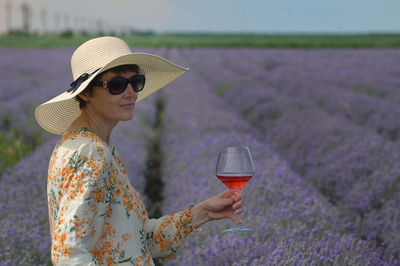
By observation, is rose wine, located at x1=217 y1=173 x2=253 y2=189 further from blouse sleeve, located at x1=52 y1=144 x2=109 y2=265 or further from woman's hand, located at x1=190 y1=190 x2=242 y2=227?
blouse sleeve, located at x1=52 y1=144 x2=109 y2=265

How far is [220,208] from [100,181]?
562 mm

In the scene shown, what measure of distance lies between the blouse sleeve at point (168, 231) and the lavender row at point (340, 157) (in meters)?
1.73

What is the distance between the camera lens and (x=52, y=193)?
147cm

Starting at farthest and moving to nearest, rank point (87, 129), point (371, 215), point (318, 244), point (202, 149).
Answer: point (202, 149) < point (371, 215) < point (318, 244) < point (87, 129)

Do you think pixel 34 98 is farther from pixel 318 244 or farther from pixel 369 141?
pixel 318 244

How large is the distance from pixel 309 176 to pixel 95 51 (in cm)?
354

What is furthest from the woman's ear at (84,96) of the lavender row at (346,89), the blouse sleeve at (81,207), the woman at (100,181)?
the lavender row at (346,89)

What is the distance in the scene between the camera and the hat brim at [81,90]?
5.06 feet

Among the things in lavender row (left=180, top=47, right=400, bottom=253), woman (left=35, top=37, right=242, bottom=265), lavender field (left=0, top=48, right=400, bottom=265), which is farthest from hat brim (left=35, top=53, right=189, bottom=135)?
lavender row (left=180, top=47, right=400, bottom=253)

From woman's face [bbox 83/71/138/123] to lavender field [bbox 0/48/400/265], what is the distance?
1.01 m

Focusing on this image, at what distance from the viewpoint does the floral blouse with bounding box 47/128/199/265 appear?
4.16 feet

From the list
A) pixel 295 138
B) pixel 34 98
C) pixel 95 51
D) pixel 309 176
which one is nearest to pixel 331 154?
pixel 309 176

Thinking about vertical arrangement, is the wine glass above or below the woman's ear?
below

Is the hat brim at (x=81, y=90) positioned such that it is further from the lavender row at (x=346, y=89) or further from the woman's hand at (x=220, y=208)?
the lavender row at (x=346, y=89)
